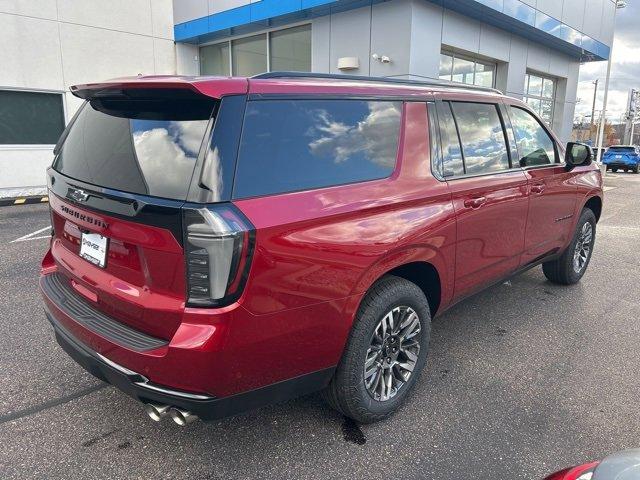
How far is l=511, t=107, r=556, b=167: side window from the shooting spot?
3.97m

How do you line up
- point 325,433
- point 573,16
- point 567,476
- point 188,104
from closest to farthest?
point 567,476 → point 188,104 → point 325,433 → point 573,16

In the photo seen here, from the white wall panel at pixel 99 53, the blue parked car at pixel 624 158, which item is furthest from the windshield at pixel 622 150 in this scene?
the white wall panel at pixel 99 53

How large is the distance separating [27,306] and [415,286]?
3.63m

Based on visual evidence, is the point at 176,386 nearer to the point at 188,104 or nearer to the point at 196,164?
the point at 196,164

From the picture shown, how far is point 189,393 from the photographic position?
2.08m

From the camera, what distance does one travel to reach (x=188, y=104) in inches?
85.0

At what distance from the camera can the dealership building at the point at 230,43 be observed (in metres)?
11.3

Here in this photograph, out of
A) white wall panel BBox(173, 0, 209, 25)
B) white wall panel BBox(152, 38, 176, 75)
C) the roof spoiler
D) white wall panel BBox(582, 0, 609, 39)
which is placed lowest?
the roof spoiler

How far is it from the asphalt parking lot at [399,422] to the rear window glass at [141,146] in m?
1.40

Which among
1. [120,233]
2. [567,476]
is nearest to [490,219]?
[567,476]

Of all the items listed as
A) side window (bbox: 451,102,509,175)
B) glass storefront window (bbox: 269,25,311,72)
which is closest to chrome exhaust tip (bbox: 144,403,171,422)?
side window (bbox: 451,102,509,175)

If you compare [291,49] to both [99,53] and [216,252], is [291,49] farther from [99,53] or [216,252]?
[216,252]

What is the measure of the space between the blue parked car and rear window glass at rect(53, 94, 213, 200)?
29916 millimetres

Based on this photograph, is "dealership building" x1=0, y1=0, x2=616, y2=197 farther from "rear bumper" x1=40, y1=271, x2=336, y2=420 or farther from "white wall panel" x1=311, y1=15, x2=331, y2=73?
"rear bumper" x1=40, y1=271, x2=336, y2=420
